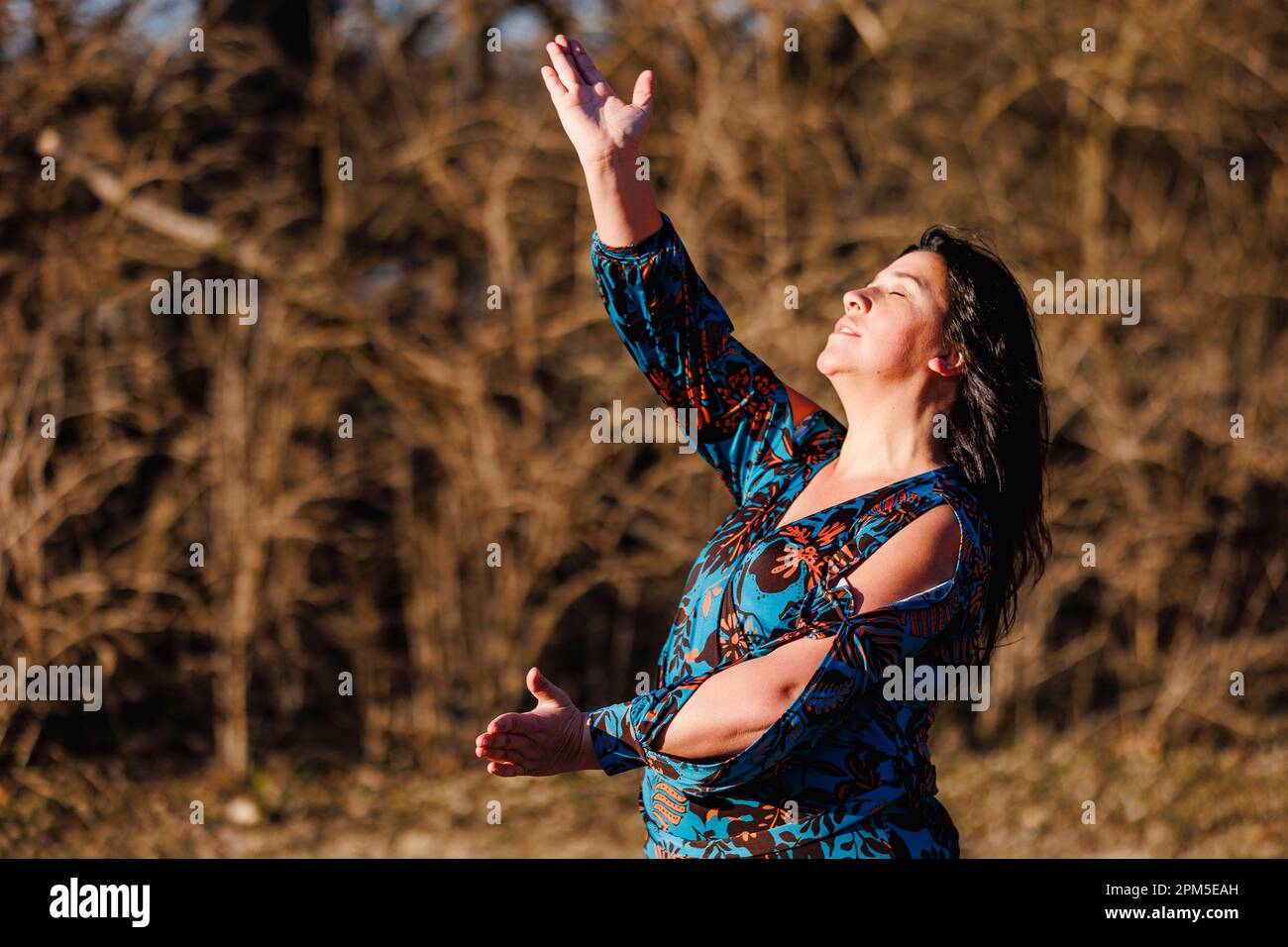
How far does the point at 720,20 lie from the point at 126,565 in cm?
297

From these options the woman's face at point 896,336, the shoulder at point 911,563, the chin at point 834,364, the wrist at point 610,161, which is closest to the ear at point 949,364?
the woman's face at point 896,336

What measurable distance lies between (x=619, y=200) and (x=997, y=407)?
1.97 ft

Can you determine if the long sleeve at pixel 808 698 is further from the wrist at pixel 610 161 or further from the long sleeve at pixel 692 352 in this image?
the wrist at pixel 610 161

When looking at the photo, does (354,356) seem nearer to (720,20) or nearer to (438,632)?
(438,632)

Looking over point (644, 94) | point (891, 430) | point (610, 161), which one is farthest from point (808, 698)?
point (644, 94)

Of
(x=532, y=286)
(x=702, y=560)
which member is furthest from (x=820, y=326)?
(x=702, y=560)

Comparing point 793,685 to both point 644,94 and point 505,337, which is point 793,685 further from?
point 505,337

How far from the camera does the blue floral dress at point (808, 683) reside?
1605 millimetres

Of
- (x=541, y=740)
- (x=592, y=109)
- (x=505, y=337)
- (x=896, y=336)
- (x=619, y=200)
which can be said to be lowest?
(x=541, y=740)

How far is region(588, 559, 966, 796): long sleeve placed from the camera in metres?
1.57

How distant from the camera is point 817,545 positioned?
1.76 m

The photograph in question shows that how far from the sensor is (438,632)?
5.16m

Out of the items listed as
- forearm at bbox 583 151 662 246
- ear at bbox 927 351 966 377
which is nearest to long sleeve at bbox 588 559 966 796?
ear at bbox 927 351 966 377

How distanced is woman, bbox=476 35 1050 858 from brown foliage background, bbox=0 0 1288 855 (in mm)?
3098
